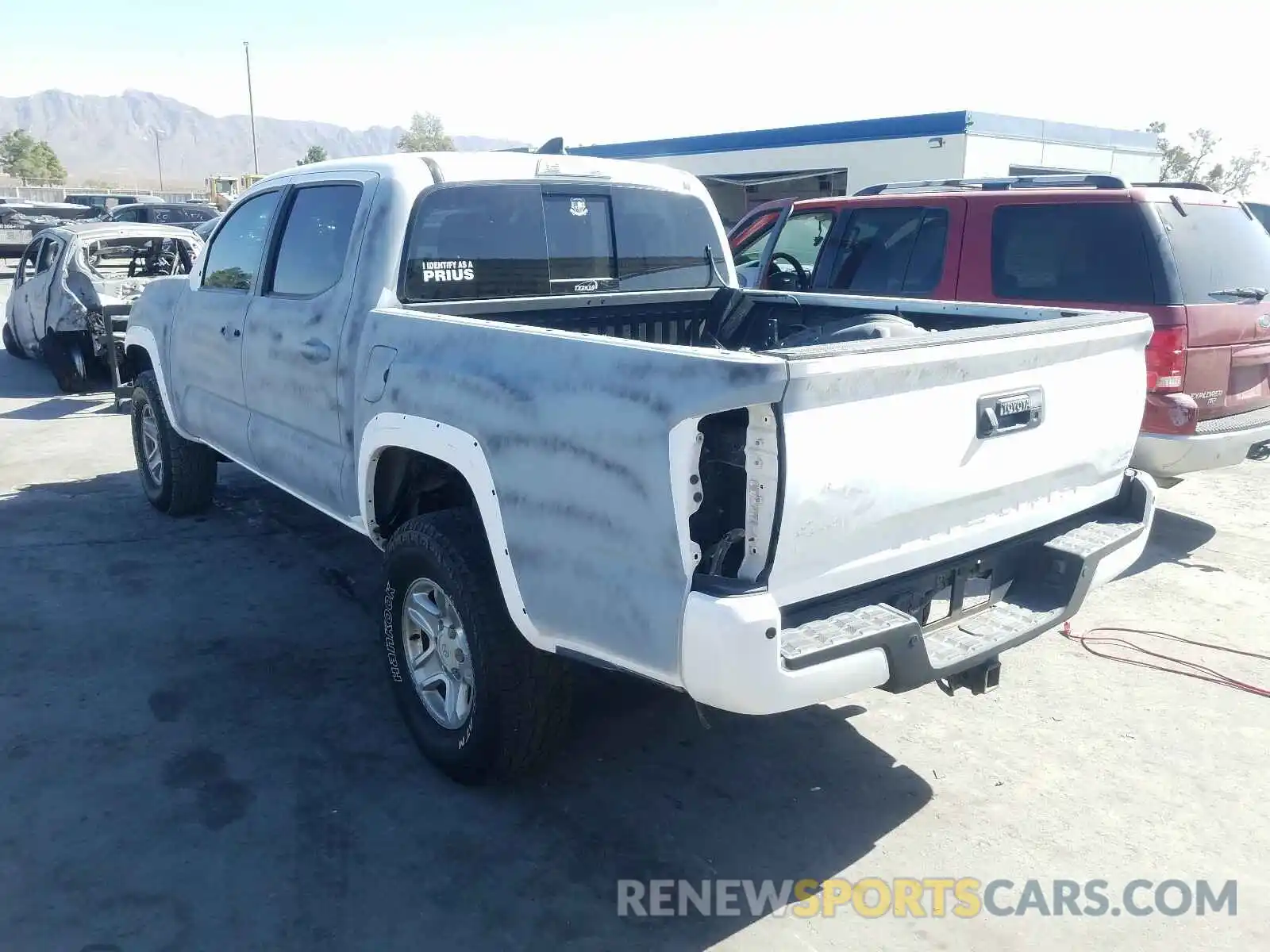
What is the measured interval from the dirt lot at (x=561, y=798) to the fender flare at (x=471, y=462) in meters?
0.77

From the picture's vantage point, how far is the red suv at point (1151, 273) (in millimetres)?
5414

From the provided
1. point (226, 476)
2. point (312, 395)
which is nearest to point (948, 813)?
point (312, 395)

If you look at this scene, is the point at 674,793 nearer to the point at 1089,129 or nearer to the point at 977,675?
the point at 977,675

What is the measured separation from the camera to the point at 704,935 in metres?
2.81

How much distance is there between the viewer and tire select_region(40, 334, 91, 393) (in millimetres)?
10445

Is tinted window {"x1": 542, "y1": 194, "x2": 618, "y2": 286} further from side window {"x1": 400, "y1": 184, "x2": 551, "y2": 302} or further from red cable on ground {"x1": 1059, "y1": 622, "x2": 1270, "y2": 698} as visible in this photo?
red cable on ground {"x1": 1059, "y1": 622, "x2": 1270, "y2": 698}

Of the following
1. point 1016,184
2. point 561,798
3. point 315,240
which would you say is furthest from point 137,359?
point 1016,184

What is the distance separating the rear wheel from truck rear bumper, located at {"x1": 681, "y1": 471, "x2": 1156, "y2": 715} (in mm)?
12481

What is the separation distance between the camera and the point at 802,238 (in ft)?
28.2

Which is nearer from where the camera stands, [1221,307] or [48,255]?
[1221,307]

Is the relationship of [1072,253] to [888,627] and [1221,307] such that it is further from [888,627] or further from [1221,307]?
[888,627]

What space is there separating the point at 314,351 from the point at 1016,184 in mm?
5837

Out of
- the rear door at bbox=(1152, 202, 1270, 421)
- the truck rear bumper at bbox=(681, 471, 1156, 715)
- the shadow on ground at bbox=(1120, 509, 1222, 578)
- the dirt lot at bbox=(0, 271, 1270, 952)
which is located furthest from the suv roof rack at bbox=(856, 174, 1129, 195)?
the truck rear bumper at bbox=(681, 471, 1156, 715)

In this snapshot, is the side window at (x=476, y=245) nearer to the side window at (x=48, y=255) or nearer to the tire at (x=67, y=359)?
the tire at (x=67, y=359)
